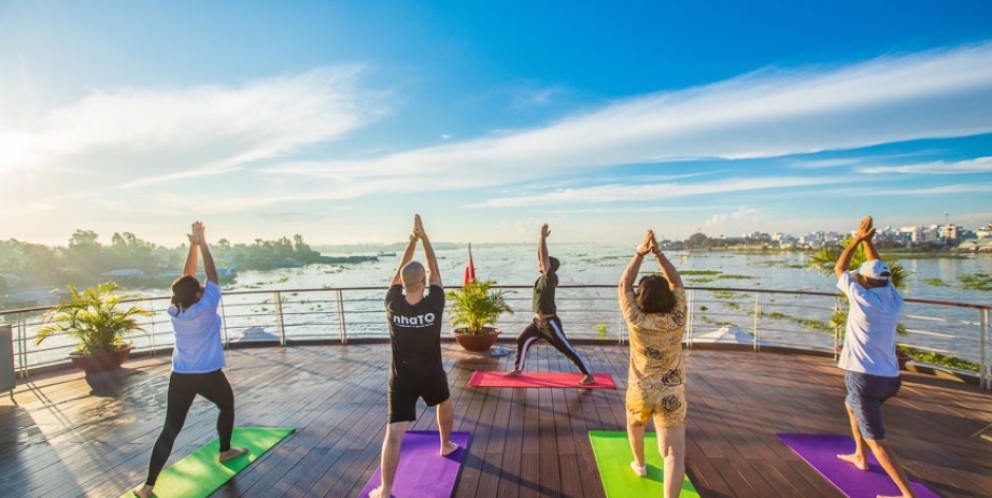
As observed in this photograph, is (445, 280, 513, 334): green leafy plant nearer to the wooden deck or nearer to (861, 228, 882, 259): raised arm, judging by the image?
the wooden deck

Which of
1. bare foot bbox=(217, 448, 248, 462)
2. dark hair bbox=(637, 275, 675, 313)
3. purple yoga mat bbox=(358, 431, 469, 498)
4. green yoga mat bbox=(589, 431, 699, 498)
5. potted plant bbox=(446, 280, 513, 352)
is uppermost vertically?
dark hair bbox=(637, 275, 675, 313)

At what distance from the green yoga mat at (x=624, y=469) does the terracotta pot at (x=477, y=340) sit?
310 centimetres

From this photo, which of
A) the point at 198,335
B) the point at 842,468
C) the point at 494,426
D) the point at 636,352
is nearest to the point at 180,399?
the point at 198,335

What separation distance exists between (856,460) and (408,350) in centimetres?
321

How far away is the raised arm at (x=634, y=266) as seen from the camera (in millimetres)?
2305

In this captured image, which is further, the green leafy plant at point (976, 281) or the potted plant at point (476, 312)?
the green leafy plant at point (976, 281)

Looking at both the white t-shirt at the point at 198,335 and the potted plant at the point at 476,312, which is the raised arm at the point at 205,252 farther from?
the potted plant at the point at 476,312

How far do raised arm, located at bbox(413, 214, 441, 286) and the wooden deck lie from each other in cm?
135

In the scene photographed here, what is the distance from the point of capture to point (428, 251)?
2773 mm

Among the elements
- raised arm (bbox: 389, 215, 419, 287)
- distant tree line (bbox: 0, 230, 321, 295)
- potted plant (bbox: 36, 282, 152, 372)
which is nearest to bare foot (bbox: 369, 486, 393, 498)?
raised arm (bbox: 389, 215, 419, 287)

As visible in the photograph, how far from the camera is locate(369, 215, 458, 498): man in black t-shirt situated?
244 centimetres

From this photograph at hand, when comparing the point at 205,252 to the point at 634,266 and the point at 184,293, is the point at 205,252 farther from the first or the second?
the point at 634,266

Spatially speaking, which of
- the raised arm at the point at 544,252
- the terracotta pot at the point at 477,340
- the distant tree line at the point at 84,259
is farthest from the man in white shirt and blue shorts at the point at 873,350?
the distant tree line at the point at 84,259

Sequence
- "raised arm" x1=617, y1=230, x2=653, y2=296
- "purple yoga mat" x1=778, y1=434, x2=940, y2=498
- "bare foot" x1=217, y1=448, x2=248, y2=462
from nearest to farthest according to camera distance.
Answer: "raised arm" x1=617, y1=230, x2=653, y2=296 < "purple yoga mat" x1=778, y1=434, x2=940, y2=498 < "bare foot" x1=217, y1=448, x2=248, y2=462
